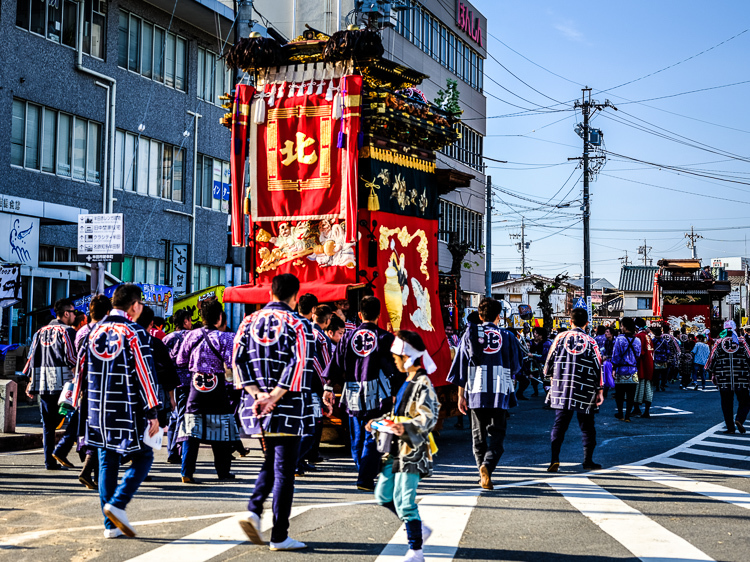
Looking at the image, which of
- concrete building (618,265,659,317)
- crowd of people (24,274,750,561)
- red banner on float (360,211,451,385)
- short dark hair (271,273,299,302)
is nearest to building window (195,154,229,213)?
red banner on float (360,211,451,385)

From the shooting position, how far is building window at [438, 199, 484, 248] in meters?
41.7

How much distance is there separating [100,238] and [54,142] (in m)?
11.2

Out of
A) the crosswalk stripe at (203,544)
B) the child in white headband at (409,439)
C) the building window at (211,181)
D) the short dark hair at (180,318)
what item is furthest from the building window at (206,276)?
the child in white headband at (409,439)

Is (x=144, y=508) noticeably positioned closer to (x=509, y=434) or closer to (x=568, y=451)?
(x=568, y=451)

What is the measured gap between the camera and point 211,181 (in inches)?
1191

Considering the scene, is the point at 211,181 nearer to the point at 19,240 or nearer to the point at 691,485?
the point at 19,240

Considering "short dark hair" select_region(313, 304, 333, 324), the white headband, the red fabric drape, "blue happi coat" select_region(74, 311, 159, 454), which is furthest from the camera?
the red fabric drape

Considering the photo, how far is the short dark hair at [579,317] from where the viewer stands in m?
10.5

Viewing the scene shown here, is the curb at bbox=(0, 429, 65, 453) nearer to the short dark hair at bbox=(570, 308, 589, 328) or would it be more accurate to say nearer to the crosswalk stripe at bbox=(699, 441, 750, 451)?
the short dark hair at bbox=(570, 308, 589, 328)

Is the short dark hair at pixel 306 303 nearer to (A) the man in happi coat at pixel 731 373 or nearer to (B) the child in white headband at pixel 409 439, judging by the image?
(B) the child in white headband at pixel 409 439

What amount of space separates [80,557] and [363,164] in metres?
8.53

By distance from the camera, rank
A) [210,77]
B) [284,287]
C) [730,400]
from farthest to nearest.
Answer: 1. [210,77]
2. [730,400]
3. [284,287]

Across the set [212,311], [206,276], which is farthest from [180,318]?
[206,276]

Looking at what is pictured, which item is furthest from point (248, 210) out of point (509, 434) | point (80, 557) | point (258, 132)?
point (80, 557)
